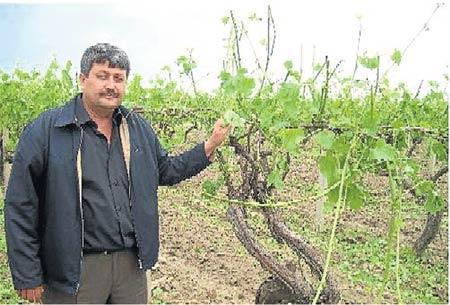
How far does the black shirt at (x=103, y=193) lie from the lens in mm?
3199

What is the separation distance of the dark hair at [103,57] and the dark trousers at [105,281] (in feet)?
3.03

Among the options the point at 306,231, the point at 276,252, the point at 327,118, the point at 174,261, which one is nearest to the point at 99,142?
the point at 327,118

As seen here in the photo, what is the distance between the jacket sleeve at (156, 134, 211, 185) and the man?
0.84 ft

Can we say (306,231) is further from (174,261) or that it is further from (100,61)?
(100,61)

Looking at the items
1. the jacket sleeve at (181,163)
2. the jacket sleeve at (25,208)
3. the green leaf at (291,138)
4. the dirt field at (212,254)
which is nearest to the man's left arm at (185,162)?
the jacket sleeve at (181,163)

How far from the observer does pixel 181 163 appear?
367cm

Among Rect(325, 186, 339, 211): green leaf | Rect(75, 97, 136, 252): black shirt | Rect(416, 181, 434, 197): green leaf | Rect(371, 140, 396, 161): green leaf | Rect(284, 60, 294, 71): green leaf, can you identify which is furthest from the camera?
Rect(284, 60, 294, 71): green leaf

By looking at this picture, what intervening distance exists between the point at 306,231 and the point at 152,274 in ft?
9.55

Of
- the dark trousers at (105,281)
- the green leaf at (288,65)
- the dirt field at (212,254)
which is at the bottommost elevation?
the dirt field at (212,254)

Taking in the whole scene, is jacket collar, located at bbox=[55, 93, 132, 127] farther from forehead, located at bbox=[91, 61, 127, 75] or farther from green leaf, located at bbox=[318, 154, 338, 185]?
green leaf, located at bbox=[318, 154, 338, 185]

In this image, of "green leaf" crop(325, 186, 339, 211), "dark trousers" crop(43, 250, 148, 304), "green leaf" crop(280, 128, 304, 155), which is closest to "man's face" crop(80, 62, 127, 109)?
"dark trousers" crop(43, 250, 148, 304)

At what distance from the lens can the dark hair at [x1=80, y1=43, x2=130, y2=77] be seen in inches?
129

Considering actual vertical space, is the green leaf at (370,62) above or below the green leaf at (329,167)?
above

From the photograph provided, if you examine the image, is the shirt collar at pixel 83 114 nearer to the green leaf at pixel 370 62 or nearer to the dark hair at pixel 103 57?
the dark hair at pixel 103 57
